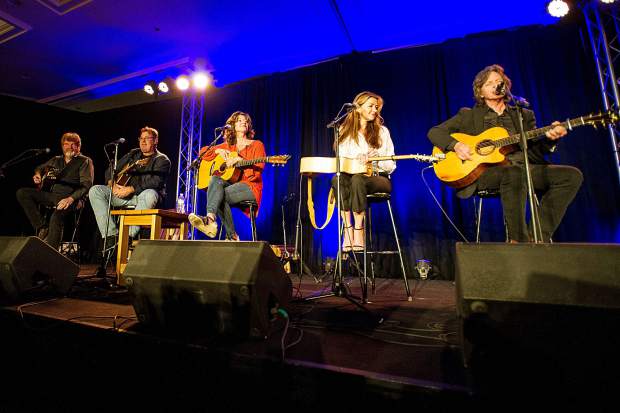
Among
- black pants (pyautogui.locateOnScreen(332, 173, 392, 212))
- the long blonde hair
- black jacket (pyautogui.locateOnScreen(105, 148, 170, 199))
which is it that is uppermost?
the long blonde hair

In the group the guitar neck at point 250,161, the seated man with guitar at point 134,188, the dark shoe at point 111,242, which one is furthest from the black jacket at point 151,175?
the guitar neck at point 250,161

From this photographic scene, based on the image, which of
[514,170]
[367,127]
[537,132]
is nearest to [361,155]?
[367,127]

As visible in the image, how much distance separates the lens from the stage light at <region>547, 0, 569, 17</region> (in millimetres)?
4082

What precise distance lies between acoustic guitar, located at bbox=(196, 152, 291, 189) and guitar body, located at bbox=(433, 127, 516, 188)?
1583 millimetres

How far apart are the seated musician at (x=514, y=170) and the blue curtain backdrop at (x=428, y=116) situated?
192cm

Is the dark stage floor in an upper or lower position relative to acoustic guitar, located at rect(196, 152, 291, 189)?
lower

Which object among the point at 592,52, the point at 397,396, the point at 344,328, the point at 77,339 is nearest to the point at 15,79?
the point at 77,339

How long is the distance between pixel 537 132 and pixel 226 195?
2.95 metres

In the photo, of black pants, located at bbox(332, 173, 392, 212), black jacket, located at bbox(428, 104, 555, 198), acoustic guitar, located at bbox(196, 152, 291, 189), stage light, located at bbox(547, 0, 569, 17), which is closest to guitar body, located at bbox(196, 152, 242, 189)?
acoustic guitar, located at bbox(196, 152, 291, 189)

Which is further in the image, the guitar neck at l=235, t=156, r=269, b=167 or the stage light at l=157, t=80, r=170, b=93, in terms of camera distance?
the stage light at l=157, t=80, r=170, b=93

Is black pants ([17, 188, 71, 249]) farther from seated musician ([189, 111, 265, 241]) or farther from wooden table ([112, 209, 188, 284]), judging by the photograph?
seated musician ([189, 111, 265, 241])

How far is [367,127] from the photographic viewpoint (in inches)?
127

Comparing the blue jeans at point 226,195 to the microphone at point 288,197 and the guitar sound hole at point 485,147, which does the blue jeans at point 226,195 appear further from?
the guitar sound hole at point 485,147

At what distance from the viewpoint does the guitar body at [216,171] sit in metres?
3.72
